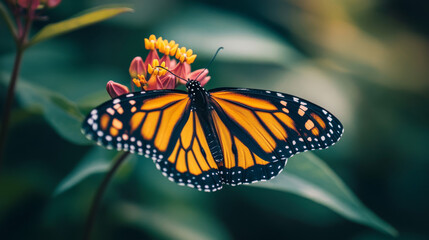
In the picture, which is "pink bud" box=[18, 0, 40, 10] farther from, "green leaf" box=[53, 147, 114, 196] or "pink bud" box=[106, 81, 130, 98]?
"green leaf" box=[53, 147, 114, 196]

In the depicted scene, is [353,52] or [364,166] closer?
[364,166]

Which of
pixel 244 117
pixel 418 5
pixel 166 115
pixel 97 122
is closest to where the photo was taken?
pixel 97 122

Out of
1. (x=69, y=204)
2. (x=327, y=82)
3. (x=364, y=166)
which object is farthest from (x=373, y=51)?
(x=69, y=204)

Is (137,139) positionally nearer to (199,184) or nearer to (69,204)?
(199,184)

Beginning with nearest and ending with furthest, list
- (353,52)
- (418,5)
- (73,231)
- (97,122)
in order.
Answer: (97,122) → (73,231) → (353,52) → (418,5)

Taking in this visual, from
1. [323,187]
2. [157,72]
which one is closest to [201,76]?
[157,72]

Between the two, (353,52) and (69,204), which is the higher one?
(353,52)

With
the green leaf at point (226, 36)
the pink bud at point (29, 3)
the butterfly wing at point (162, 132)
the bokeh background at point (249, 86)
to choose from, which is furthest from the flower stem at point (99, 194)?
the green leaf at point (226, 36)
